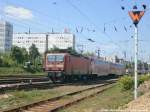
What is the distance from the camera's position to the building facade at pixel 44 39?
318 ft

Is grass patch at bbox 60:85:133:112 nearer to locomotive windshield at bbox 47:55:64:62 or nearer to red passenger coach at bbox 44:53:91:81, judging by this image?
red passenger coach at bbox 44:53:91:81

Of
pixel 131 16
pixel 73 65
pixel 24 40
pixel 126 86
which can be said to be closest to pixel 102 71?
pixel 73 65

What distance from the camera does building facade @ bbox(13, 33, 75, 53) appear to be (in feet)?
318

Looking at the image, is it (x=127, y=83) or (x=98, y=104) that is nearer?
(x=98, y=104)

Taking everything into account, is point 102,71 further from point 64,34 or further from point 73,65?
point 64,34

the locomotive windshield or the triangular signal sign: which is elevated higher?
the triangular signal sign

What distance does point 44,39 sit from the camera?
Answer: 363 ft

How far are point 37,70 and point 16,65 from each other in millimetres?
4578

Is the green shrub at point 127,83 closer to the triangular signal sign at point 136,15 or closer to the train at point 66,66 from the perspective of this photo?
the triangular signal sign at point 136,15

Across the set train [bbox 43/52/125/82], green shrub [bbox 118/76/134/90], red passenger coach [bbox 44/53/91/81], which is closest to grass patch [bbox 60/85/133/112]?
green shrub [bbox 118/76/134/90]

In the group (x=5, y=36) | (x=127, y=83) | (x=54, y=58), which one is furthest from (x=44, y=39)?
(x=127, y=83)

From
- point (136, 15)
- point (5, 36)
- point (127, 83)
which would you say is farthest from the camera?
point (5, 36)

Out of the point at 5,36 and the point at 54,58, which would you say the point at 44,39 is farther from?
the point at 54,58

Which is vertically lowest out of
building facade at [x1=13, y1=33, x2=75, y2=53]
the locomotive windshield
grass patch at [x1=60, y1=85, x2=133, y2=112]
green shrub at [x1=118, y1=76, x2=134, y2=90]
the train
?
grass patch at [x1=60, y1=85, x2=133, y2=112]
